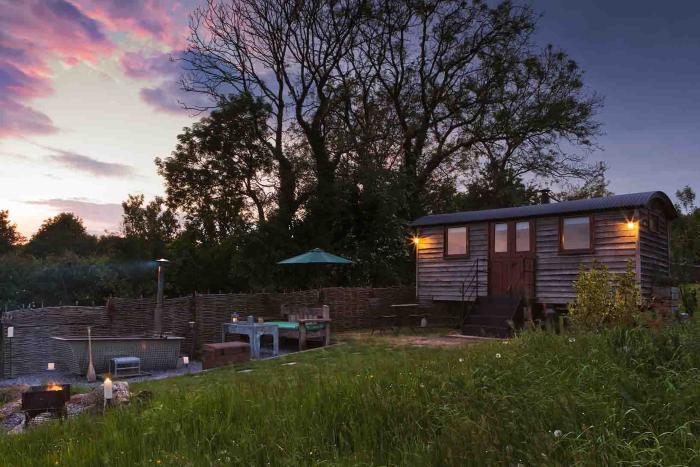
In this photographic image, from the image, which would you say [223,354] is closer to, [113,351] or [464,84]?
[113,351]

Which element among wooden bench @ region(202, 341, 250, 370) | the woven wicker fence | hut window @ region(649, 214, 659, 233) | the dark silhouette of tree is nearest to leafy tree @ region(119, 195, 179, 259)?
the dark silhouette of tree

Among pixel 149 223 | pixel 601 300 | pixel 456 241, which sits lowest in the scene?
pixel 601 300

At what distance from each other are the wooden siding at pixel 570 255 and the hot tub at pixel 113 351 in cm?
1113

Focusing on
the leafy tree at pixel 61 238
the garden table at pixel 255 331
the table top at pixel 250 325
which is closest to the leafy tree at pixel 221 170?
the table top at pixel 250 325

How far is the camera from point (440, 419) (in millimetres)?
4227

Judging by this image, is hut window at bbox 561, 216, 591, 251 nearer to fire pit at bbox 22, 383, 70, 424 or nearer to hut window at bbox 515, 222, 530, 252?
hut window at bbox 515, 222, 530, 252

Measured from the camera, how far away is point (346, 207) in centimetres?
2459

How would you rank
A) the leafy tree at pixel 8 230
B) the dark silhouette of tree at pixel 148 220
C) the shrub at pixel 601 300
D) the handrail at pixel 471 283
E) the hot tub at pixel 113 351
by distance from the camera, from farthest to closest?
the leafy tree at pixel 8 230, the dark silhouette of tree at pixel 148 220, the handrail at pixel 471 283, the hot tub at pixel 113 351, the shrub at pixel 601 300

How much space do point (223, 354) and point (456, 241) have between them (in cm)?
1000

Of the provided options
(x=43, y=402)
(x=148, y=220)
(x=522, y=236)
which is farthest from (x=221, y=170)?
(x=43, y=402)

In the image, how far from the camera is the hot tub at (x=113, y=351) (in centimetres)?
1216

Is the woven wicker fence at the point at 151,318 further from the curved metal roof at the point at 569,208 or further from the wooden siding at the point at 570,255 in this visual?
the wooden siding at the point at 570,255

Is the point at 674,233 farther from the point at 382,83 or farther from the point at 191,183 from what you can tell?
the point at 191,183

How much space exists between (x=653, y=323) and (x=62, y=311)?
12498 mm
